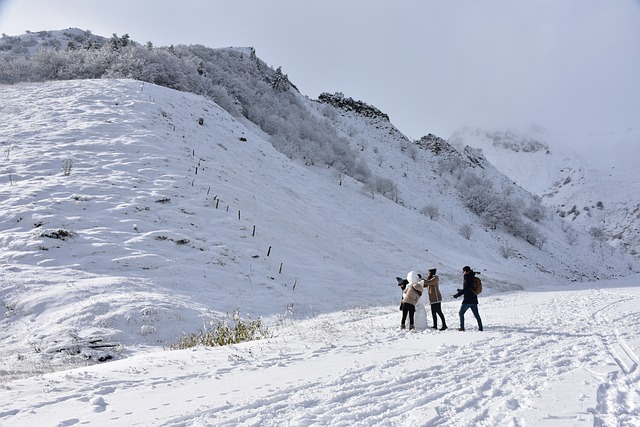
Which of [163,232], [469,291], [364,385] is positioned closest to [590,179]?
[469,291]

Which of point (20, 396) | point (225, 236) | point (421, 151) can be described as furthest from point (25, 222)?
point (421, 151)

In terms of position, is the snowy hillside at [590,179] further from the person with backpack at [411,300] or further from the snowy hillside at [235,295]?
the person with backpack at [411,300]

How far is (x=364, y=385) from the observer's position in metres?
5.73

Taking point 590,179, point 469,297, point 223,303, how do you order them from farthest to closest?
point 590,179
point 223,303
point 469,297

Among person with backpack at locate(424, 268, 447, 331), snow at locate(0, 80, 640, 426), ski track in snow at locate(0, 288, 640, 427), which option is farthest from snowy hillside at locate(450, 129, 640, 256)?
ski track in snow at locate(0, 288, 640, 427)

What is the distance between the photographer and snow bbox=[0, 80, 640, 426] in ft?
16.9

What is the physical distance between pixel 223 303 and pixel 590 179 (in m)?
140

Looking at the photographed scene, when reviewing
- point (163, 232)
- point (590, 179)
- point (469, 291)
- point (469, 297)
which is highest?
point (590, 179)

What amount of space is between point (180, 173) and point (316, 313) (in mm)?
10188

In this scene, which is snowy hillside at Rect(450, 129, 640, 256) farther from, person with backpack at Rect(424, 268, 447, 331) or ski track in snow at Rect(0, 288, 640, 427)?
ski track in snow at Rect(0, 288, 640, 427)

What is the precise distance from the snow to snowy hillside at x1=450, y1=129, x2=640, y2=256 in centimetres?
5492

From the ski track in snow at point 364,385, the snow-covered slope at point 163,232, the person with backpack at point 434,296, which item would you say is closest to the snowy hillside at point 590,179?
the snow-covered slope at point 163,232

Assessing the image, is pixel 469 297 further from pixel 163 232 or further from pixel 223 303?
pixel 163 232

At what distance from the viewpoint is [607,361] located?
22.9ft
